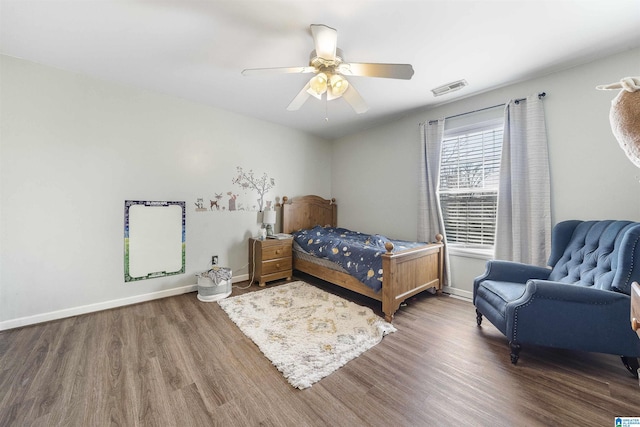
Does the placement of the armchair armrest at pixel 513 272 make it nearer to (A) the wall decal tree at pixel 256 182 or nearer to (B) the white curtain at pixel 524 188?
(B) the white curtain at pixel 524 188

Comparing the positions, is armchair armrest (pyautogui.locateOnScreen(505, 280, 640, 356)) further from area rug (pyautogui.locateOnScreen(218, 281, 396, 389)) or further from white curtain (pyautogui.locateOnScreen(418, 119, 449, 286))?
white curtain (pyautogui.locateOnScreen(418, 119, 449, 286))

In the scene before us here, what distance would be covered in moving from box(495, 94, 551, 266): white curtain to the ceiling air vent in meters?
0.53

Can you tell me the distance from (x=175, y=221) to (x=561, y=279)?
12.7ft

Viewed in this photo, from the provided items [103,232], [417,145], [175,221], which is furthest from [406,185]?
[103,232]

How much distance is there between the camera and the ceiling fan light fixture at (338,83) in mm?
1747

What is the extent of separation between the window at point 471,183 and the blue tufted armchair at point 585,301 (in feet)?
2.86

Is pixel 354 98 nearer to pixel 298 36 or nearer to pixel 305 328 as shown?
pixel 298 36

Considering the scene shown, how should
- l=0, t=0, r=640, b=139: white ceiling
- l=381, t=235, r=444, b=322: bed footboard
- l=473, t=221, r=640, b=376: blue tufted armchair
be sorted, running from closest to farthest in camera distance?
l=473, t=221, r=640, b=376: blue tufted armchair
l=0, t=0, r=640, b=139: white ceiling
l=381, t=235, r=444, b=322: bed footboard

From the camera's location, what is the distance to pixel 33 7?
155cm

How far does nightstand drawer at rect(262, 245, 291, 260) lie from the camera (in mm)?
3256

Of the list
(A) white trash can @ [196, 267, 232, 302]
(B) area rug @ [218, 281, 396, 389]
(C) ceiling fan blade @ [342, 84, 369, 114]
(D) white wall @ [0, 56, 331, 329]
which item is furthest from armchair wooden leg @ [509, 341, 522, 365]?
(D) white wall @ [0, 56, 331, 329]

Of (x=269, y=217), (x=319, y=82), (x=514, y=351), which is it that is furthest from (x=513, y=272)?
(x=269, y=217)

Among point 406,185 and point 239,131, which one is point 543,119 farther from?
point 239,131

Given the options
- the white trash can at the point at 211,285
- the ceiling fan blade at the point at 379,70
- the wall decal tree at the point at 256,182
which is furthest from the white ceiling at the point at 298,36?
the white trash can at the point at 211,285
